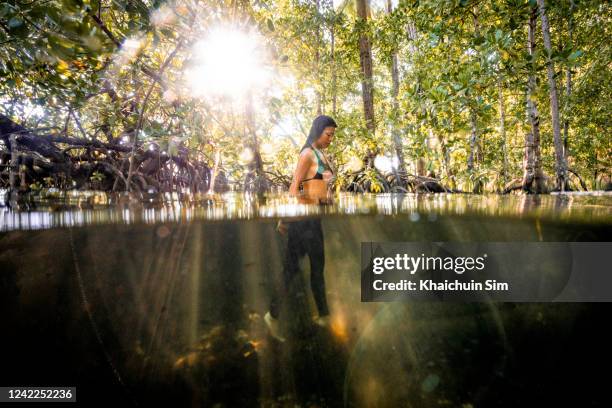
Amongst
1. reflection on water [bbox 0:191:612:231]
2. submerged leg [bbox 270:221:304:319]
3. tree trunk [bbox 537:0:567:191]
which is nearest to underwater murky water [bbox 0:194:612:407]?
reflection on water [bbox 0:191:612:231]

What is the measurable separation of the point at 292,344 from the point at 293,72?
865 centimetres

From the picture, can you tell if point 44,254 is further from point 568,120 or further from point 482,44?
point 568,120

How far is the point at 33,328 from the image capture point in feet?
27.0

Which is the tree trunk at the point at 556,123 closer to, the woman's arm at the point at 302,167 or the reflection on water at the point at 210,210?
the reflection on water at the point at 210,210

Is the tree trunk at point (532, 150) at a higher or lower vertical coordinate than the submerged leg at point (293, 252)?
higher

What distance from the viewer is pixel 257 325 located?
11.9 m

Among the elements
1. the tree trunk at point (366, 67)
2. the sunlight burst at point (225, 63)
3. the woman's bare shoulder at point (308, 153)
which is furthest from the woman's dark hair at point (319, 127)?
the tree trunk at point (366, 67)

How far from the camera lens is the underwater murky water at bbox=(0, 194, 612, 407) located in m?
4.94

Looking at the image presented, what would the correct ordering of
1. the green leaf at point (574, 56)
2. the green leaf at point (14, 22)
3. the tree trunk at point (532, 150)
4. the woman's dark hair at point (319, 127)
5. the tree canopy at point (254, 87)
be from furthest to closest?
the tree trunk at point (532, 150) < the woman's dark hair at point (319, 127) < the tree canopy at point (254, 87) < the green leaf at point (574, 56) < the green leaf at point (14, 22)

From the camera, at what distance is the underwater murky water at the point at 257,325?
4.94m

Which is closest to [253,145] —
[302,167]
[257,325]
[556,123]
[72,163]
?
[302,167]

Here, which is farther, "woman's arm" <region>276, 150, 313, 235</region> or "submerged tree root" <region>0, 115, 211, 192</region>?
"submerged tree root" <region>0, 115, 211, 192</region>

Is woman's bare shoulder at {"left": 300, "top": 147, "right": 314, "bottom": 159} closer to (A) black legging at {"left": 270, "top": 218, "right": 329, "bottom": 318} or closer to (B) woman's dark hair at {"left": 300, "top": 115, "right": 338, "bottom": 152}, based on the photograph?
(B) woman's dark hair at {"left": 300, "top": 115, "right": 338, "bottom": 152}

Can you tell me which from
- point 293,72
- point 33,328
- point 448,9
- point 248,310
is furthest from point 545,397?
point 33,328
